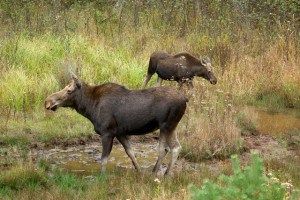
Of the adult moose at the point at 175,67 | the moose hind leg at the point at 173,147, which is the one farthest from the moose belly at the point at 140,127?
the adult moose at the point at 175,67

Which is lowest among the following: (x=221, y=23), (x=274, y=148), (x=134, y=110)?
(x=274, y=148)

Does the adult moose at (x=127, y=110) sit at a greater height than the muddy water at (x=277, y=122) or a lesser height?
greater

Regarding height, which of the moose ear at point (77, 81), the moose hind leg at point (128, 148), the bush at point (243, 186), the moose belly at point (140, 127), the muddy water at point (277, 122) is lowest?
the muddy water at point (277, 122)

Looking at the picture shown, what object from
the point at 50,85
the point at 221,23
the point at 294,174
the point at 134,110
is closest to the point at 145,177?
the point at 134,110

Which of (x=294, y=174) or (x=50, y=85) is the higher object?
(x=50, y=85)

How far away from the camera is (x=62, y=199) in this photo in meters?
8.92

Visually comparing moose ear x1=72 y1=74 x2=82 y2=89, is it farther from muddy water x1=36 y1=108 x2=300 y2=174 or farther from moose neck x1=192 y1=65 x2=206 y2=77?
moose neck x1=192 y1=65 x2=206 y2=77

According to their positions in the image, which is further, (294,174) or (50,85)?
(50,85)

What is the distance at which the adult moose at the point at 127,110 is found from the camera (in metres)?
10.8

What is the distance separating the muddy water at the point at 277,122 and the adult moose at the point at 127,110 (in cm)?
442

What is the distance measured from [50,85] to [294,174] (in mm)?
7005

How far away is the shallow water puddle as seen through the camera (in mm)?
11859

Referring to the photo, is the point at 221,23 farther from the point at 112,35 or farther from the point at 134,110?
the point at 134,110

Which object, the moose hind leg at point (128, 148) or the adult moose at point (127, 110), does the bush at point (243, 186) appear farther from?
the moose hind leg at point (128, 148)
